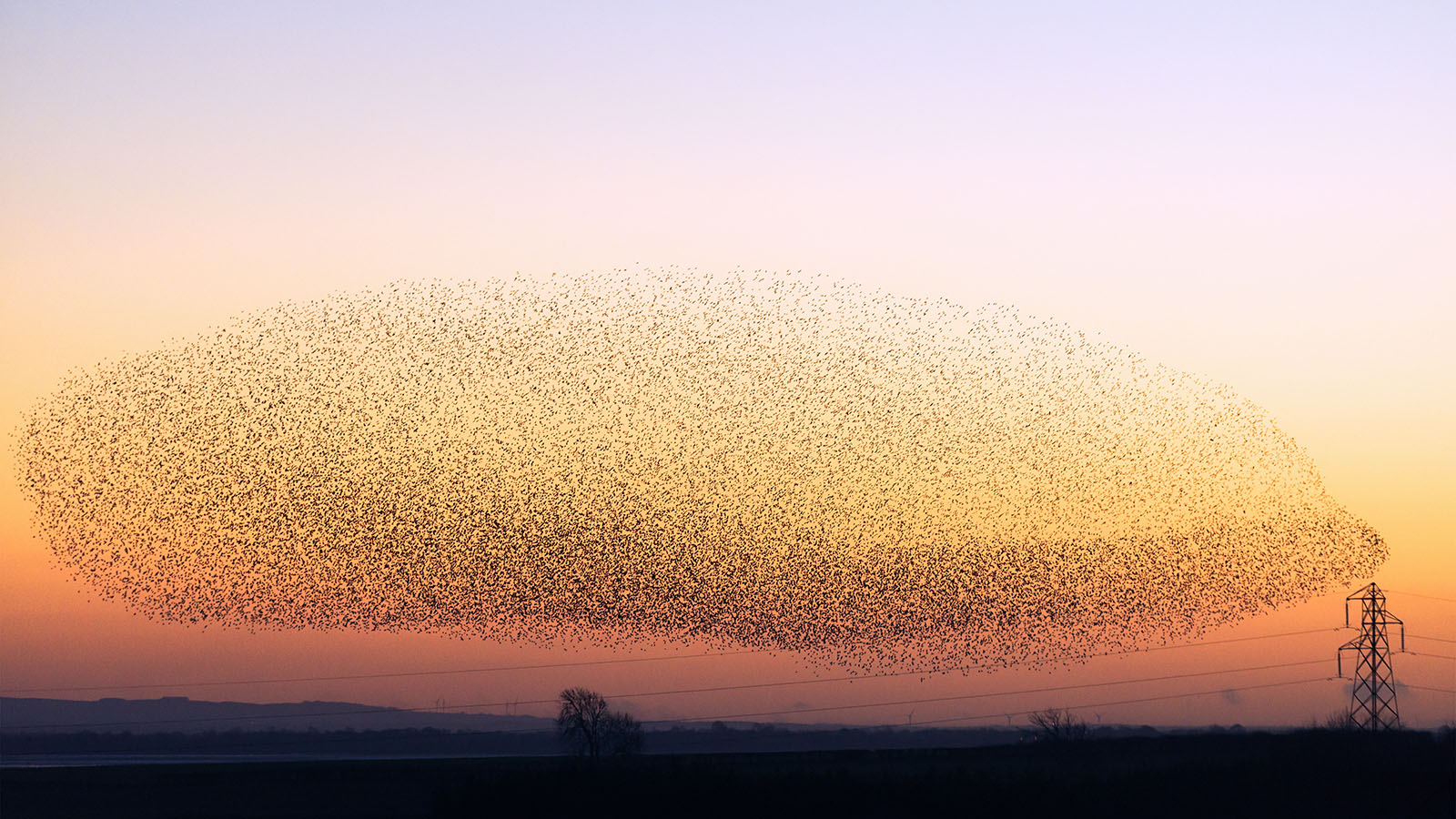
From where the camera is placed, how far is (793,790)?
60.2 metres

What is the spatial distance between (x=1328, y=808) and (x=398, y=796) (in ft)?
144

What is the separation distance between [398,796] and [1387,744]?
53.9 metres

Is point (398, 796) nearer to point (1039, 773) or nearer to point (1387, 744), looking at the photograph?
point (1039, 773)

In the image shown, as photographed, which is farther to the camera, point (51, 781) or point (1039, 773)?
point (51, 781)

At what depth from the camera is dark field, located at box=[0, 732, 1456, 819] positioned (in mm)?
57625

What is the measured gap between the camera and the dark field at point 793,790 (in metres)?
57.6

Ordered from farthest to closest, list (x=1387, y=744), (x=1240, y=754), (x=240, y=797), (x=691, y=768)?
(x=1240, y=754), (x=1387, y=744), (x=240, y=797), (x=691, y=768)

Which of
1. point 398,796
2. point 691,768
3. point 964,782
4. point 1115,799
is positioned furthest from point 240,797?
point 1115,799

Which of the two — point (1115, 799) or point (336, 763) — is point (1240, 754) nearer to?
point (1115, 799)

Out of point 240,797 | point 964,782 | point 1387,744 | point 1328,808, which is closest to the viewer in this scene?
point 1328,808

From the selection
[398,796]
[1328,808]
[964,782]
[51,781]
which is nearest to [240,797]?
[398,796]

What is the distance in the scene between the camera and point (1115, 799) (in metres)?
58.2

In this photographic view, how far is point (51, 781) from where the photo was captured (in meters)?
79.1

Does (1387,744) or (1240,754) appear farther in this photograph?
(1240,754)
